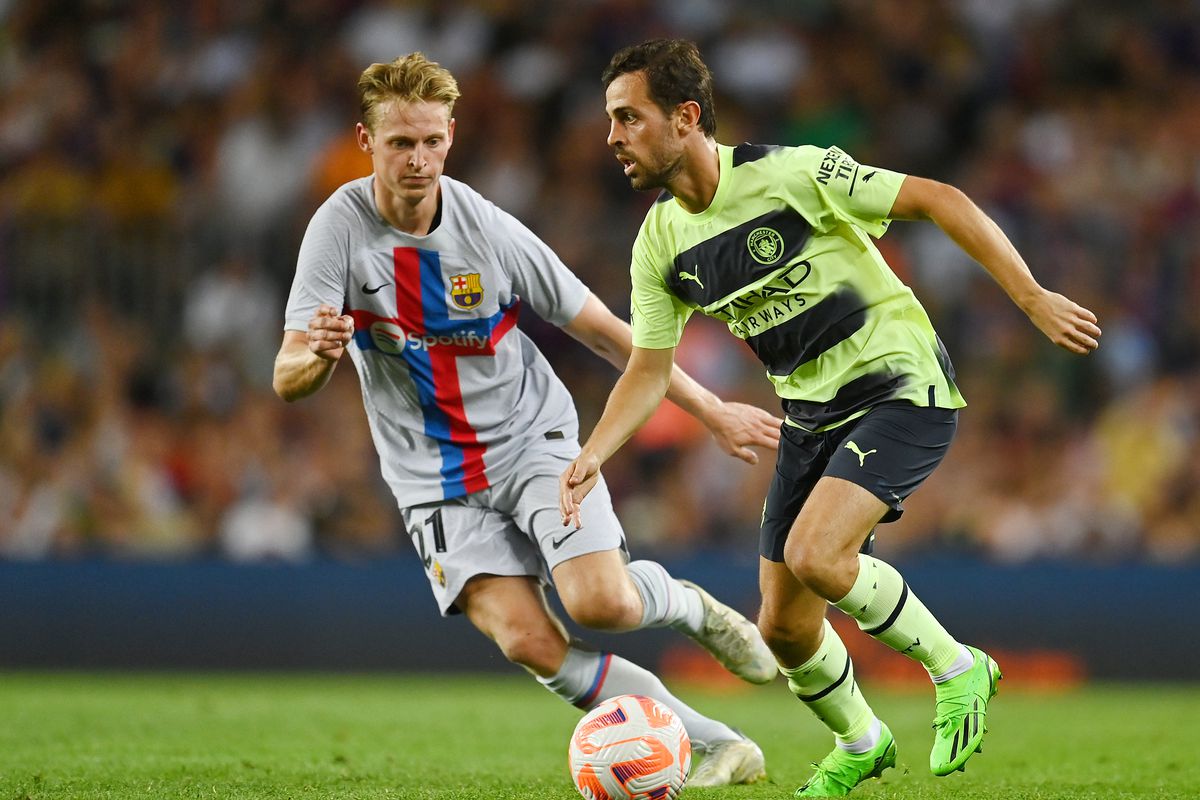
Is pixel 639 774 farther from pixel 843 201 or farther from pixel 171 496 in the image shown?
pixel 171 496

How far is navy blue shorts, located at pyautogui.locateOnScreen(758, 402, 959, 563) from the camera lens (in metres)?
5.48

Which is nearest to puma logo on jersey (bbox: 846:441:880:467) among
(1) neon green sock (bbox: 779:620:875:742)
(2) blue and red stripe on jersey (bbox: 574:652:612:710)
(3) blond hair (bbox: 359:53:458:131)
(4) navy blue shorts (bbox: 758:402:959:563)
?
(4) navy blue shorts (bbox: 758:402:959:563)

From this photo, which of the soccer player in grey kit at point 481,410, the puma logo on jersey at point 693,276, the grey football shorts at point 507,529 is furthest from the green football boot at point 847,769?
the puma logo on jersey at point 693,276

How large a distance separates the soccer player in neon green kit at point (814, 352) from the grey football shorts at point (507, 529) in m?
0.53

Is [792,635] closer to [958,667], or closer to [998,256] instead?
[958,667]

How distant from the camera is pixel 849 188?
559 cm

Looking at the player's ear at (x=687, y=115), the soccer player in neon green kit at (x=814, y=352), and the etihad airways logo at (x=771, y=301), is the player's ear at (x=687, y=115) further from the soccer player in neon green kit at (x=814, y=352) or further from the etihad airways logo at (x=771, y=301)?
the etihad airways logo at (x=771, y=301)

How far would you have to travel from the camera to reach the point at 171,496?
41.8 feet

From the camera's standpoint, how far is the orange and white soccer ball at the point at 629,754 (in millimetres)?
5332

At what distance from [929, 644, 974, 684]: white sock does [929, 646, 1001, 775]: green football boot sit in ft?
0.05

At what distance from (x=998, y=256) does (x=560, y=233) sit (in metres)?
8.35

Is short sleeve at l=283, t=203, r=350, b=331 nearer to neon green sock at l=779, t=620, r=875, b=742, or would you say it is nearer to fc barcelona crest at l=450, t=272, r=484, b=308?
fc barcelona crest at l=450, t=272, r=484, b=308

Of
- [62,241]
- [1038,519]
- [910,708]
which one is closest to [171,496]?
[62,241]

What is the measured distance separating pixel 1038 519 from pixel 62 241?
329 inches
